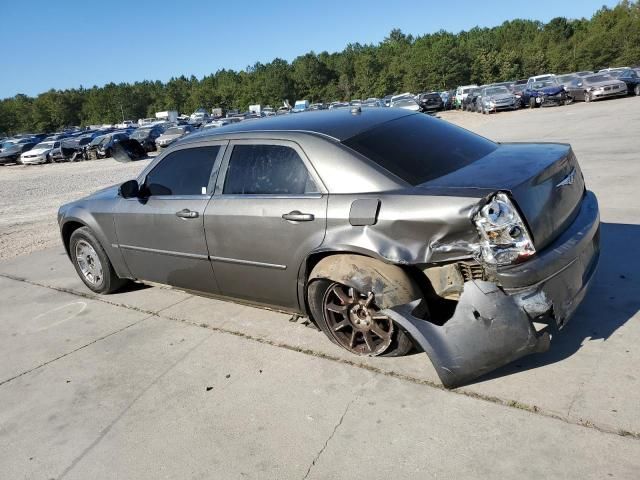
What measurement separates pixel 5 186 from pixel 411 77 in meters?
74.5

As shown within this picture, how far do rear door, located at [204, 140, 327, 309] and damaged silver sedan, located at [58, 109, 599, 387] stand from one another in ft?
0.04

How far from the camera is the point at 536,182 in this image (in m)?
3.01

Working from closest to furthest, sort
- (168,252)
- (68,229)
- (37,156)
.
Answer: (168,252), (68,229), (37,156)

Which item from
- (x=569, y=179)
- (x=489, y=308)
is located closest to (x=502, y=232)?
(x=489, y=308)

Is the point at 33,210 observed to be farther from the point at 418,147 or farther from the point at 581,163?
the point at 418,147

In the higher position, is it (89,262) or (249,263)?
(249,263)

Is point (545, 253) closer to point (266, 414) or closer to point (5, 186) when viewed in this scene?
point (266, 414)

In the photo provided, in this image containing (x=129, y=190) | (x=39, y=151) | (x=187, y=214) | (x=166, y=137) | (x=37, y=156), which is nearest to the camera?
(x=187, y=214)

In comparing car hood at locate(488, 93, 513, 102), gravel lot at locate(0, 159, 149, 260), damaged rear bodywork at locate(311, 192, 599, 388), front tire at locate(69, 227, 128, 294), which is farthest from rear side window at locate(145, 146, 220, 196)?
car hood at locate(488, 93, 513, 102)

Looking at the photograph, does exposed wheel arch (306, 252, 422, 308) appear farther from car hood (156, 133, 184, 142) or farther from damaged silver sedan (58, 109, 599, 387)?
car hood (156, 133, 184, 142)

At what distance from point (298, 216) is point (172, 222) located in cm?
139

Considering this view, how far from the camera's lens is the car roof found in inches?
146

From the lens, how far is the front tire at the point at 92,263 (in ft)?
17.6

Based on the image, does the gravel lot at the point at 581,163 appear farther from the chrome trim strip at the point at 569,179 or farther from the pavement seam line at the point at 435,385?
the pavement seam line at the point at 435,385
